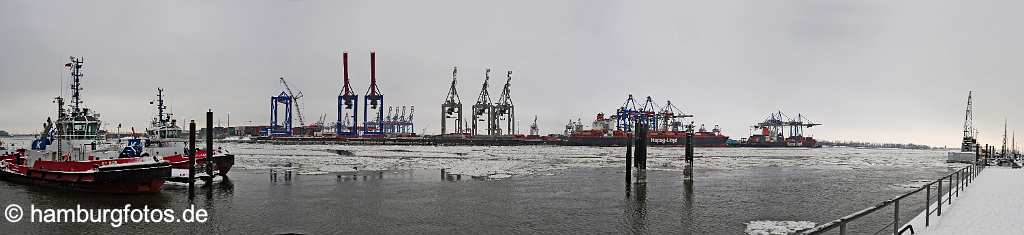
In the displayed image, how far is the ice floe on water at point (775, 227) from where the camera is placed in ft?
45.7

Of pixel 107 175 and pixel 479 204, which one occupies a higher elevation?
pixel 107 175

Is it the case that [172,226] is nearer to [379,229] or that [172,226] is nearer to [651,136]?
[379,229]

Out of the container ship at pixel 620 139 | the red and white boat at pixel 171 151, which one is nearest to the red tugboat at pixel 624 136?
the container ship at pixel 620 139

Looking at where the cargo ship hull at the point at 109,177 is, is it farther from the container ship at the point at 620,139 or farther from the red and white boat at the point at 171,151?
the container ship at the point at 620,139

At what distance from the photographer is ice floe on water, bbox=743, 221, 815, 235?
45.7 ft

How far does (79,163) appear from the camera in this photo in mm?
22266

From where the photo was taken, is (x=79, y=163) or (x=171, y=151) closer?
(x=79, y=163)

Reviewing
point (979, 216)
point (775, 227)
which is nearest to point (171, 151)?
point (775, 227)

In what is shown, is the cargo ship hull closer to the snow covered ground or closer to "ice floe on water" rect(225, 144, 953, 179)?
"ice floe on water" rect(225, 144, 953, 179)

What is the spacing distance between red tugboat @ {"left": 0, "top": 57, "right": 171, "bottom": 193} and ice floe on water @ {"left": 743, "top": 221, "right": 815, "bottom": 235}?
18.4 m

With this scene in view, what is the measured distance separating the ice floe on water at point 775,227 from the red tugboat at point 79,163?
1835cm

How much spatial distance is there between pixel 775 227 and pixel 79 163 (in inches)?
880

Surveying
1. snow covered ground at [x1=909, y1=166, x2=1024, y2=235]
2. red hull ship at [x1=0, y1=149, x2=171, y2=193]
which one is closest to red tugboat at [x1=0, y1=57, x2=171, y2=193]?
red hull ship at [x1=0, y1=149, x2=171, y2=193]

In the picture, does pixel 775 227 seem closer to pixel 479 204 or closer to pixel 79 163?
pixel 479 204
